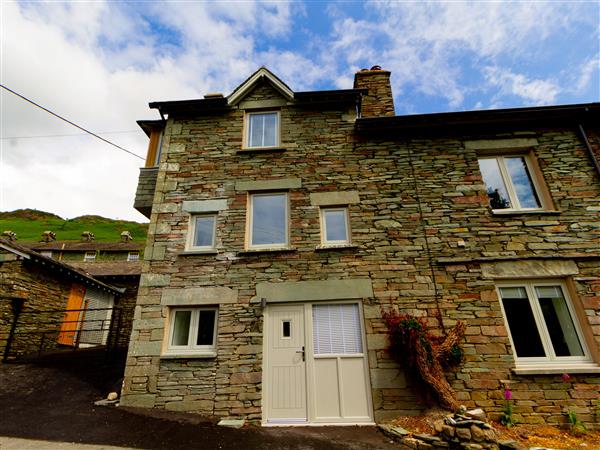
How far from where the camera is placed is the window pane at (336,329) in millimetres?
6254

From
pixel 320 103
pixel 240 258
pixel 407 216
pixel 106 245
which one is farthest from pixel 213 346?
pixel 106 245

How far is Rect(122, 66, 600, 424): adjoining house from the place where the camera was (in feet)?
19.5

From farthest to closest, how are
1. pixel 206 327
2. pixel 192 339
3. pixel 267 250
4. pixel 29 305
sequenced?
pixel 29 305 → pixel 267 250 → pixel 206 327 → pixel 192 339

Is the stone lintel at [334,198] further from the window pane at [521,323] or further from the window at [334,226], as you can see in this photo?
the window pane at [521,323]

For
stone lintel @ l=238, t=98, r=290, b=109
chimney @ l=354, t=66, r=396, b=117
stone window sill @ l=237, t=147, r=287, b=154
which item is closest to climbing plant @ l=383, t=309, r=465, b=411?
stone window sill @ l=237, t=147, r=287, b=154

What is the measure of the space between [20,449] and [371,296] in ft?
19.7

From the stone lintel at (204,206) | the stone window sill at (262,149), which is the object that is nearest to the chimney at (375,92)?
the stone window sill at (262,149)

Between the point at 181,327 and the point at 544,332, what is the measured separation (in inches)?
294

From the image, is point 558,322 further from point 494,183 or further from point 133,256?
point 133,256

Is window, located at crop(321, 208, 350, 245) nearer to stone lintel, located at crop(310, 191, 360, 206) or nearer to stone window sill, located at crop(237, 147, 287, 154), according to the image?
stone lintel, located at crop(310, 191, 360, 206)

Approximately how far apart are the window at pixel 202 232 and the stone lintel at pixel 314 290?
5.75 feet

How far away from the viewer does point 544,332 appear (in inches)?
241

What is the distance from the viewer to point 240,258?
276 inches

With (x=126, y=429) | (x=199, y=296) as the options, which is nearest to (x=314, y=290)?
(x=199, y=296)
